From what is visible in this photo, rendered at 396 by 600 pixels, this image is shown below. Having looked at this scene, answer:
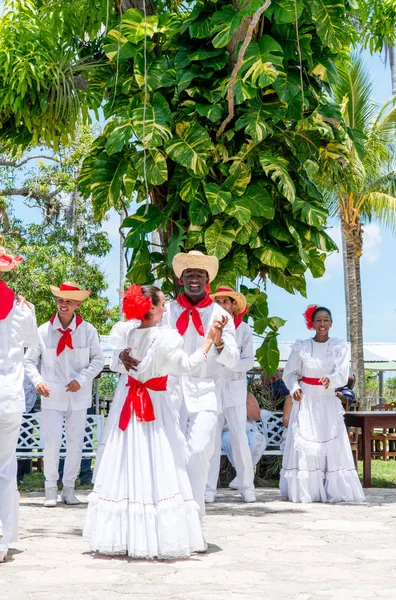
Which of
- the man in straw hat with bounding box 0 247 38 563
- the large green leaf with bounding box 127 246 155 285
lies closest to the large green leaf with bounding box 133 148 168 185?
the large green leaf with bounding box 127 246 155 285

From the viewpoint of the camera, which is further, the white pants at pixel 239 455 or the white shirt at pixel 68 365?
the white pants at pixel 239 455

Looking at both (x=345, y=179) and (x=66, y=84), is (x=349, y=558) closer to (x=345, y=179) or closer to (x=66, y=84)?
(x=345, y=179)

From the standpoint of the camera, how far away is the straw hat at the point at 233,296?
928 centimetres

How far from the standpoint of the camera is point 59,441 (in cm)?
919

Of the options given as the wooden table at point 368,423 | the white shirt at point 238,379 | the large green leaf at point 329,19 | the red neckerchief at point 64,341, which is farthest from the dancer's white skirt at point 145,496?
the wooden table at point 368,423

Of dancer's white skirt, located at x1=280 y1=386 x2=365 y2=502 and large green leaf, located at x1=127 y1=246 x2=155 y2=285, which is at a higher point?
large green leaf, located at x1=127 y1=246 x2=155 y2=285

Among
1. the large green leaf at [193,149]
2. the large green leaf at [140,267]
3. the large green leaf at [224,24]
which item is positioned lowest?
the large green leaf at [140,267]

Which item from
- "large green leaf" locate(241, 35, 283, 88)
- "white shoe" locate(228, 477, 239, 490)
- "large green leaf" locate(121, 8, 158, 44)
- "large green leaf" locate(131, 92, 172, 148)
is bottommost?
"white shoe" locate(228, 477, 239, 490)

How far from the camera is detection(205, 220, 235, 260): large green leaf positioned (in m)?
9.56

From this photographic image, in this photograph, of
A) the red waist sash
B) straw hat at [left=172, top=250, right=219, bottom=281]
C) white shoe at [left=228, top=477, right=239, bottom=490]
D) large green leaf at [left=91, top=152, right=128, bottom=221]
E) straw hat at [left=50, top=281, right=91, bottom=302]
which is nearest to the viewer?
straw hat at [left=172, top=250, right=219, bottom=281]

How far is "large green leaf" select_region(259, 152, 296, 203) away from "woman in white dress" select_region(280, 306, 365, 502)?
1.23 m

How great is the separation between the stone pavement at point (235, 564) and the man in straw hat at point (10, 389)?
33cm

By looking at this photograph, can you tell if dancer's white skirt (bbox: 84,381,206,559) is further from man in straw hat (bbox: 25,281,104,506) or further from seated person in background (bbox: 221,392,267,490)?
seated person in background (bbox: 221,392,267,490)

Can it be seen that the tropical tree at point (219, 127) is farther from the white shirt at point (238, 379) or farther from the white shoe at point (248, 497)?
the white shoe at point (248, 497)
